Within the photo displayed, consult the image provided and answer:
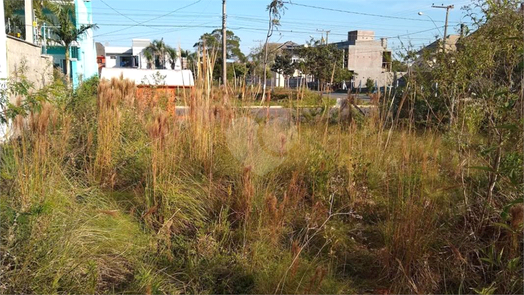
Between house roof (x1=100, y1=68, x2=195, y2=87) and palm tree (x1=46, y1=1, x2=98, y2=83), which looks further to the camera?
palm tree (x1=46, y1=1, x2=98, y2=83)

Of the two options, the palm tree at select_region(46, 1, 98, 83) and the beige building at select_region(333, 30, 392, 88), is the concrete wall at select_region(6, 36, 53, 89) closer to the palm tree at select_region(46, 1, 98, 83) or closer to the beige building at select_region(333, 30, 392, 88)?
the palm tree at select_region(46, 1, 98, 83)

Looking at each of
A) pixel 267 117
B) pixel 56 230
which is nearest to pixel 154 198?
pixel 56 230

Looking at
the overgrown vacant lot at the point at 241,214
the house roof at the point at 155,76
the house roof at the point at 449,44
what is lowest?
the overgrown vacant lot at the point at 241,214

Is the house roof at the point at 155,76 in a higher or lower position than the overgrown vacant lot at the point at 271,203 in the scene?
higher

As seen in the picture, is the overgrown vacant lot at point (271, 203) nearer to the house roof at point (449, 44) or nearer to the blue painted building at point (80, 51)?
the house roof at point (449, 44)

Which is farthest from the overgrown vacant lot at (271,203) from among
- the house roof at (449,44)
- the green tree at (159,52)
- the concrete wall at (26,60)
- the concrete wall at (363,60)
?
the concrete wall at (363,60)

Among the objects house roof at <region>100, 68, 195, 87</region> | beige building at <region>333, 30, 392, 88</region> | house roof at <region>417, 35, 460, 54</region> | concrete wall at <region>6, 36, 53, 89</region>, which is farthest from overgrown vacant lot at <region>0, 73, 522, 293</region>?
beige building at <region>333, 30, 392, 88</region>

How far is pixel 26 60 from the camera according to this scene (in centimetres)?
895

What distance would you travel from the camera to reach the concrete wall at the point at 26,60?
25.7 feet

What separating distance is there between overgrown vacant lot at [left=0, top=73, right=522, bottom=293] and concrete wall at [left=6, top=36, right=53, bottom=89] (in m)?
3.97

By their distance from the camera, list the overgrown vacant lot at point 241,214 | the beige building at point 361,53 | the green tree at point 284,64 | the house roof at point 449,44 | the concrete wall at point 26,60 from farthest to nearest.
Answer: the beige building at point 361,53, the green tree at point 284,64, the concrete wall at point 26,60, the house roof at point 449,44, the overgrown vacant lot at point 241,214

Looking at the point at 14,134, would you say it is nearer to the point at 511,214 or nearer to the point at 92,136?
the point at 92,136

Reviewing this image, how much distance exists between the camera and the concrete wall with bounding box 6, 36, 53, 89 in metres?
7.83

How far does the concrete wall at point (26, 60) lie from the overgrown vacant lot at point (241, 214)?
3.97 m
